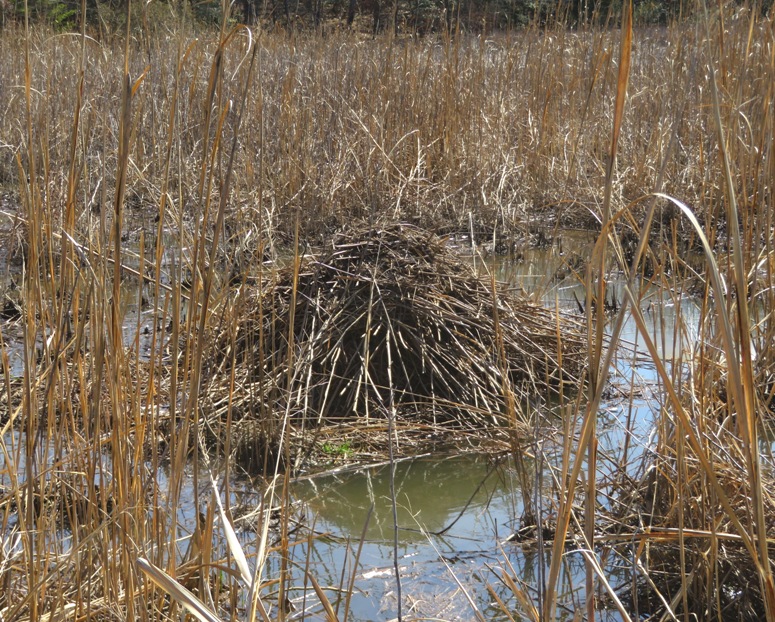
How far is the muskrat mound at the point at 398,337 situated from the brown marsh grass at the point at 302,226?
0.24 meters

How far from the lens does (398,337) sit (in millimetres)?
2936

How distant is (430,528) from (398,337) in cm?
90

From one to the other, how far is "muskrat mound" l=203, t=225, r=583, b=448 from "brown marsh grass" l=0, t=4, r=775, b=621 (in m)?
0.24

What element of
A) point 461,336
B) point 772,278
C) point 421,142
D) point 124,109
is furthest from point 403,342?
point 421,142

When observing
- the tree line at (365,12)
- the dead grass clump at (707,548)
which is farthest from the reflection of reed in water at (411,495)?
the tree line at (365,12)

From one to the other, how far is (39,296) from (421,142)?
13.5ft

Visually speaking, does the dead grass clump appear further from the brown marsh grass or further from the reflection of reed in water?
the reflection of reed in water

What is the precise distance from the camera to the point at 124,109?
3.58 ft

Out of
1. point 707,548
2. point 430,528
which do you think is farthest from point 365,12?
point 707,548

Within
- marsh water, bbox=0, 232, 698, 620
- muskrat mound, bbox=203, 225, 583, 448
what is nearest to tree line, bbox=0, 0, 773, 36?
muskrat mound, bbox=203, 225, 583, 448

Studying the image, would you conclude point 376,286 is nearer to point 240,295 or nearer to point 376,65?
point 240,295

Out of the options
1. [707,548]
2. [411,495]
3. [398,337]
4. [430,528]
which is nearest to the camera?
[707,548]

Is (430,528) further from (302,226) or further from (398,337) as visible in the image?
(302,226)

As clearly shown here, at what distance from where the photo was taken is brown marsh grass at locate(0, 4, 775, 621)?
1.20 m
